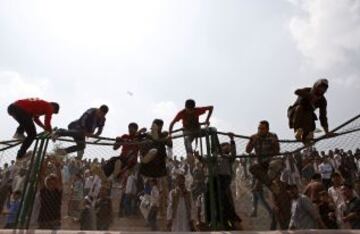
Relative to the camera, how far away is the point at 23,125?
24.2ft

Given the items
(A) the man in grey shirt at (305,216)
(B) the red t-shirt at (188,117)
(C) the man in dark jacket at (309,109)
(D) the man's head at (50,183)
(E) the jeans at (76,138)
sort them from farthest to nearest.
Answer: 1. (D) the man's head at (50,183)
2. (B) the red t-shirt at (188,117)
3. (C) the man in dark jacket at (309,109)
4. (A) the man in grey shirt at (305,216)
5. (E) the jeans at (76,138)

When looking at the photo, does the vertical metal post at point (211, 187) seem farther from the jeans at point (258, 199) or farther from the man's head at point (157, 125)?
the jeans at point (258, 199)

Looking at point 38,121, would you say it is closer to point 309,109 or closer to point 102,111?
point 102,111

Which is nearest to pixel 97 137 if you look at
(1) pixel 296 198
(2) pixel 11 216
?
(2) pixel 11 216

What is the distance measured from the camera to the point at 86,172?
1148 cm

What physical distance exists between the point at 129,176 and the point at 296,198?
4.73 metres

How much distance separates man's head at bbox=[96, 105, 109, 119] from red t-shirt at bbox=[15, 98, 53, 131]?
0.92 m

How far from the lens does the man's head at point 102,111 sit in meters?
8.29

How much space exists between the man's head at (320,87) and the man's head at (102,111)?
3.90 meters

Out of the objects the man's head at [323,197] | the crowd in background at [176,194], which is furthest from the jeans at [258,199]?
the man's head at [323,197]

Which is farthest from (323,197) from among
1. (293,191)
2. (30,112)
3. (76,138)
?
(30,112)

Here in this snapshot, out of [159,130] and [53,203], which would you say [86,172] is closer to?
[53,203]

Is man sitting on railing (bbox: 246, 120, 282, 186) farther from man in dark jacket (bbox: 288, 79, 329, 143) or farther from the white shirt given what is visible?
the white shirt

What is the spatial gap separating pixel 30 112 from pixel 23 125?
50 cm
